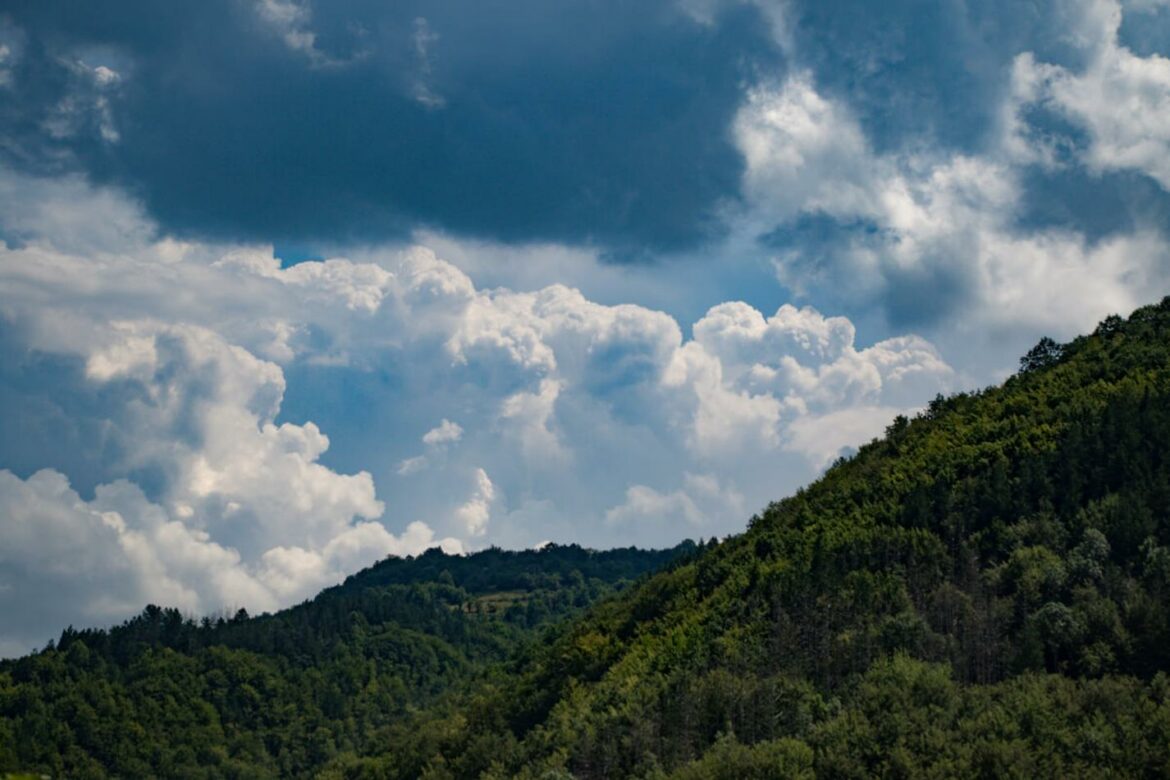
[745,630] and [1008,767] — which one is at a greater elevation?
[745,630]

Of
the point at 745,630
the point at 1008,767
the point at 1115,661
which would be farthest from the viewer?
the point at 745,630

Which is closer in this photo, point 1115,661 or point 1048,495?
point 1115,661

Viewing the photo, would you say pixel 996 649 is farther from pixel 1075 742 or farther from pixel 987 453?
pixel 987 453

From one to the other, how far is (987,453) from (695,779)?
272 ft

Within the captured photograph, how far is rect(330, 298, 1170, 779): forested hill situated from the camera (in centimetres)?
10906

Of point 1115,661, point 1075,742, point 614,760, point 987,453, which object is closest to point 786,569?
point 987,453

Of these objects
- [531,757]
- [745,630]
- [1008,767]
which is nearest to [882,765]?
[1008,767]

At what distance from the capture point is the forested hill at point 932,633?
358ft

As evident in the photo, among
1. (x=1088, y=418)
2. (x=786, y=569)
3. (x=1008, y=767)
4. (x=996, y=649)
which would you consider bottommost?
(x=1008, y=767)

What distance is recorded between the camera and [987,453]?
586 feet

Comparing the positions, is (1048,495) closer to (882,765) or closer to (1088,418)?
(1088,418)

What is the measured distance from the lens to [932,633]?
138 meters

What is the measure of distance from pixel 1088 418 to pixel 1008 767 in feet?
279

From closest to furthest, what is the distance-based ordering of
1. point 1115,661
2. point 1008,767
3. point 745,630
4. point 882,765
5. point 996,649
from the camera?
point 1008,767 < point 882,765 < point 1115,661 < point 996,649 < point 745,630
